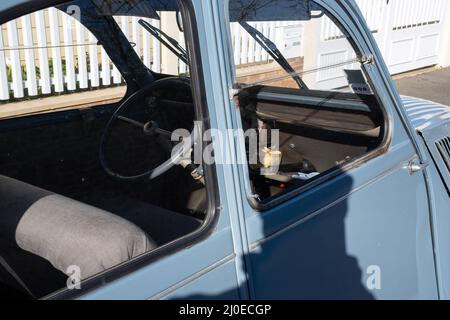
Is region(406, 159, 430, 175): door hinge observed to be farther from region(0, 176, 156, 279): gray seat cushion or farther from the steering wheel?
region(0, 176, 156, 279): gray seat cushion

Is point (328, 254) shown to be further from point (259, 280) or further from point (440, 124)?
point (440, 124)

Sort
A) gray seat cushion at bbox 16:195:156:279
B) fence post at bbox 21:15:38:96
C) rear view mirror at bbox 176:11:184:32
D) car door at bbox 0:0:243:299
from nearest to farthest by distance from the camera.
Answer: car door at bbox 0:0:243:299, gray seat cushion at bbox 16:195:156:279, rear view mirror at bbox 176:11:184:32, fence post at bbox 21:15:38:96

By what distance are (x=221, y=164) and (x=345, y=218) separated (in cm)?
61

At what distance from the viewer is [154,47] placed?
2256 mm

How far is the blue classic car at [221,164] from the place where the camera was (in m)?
1.45

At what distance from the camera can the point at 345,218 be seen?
189 cm

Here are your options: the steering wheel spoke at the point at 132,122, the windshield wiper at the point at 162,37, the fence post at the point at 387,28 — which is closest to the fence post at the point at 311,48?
the windshield wiper at the point at 162,37

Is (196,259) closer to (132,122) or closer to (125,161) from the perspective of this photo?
(125,161)

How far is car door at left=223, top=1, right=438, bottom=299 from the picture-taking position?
62.7 inches


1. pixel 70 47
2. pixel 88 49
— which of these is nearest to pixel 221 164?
pixel 88 49

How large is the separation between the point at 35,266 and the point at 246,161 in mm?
711

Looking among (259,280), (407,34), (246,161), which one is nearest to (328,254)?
(259,280)

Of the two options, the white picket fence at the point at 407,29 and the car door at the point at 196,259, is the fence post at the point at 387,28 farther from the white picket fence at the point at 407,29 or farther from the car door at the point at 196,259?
the car door at the point at 196,259

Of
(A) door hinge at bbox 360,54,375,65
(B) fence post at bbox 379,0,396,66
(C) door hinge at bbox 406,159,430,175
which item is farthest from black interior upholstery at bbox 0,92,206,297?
(B) fence post at bbox 379,0,396,66
